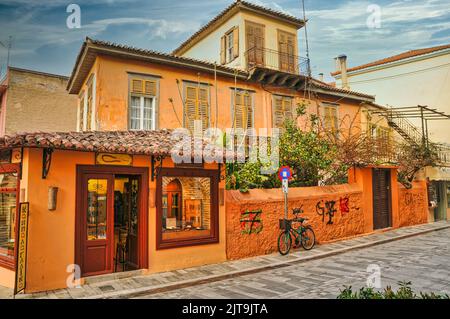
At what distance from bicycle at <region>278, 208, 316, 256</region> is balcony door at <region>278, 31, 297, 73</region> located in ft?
29.1

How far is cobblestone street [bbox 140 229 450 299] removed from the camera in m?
7.53

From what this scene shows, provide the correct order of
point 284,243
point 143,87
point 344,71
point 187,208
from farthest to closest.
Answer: point 344,71 → point 143,87 → point 284,243 → point 187,208

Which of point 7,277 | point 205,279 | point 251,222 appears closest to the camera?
point 7,277

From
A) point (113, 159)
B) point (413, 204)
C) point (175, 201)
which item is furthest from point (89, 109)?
point (413, 204)

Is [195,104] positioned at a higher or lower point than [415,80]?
lower

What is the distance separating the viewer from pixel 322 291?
746cm

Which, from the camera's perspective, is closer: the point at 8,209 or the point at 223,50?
the point at 8,209

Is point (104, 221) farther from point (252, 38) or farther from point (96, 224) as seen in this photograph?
point (252, 38)

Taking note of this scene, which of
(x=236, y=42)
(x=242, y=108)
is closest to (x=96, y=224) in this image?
(x=242, y=108)

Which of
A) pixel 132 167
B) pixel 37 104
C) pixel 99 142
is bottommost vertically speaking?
pixel 132 167

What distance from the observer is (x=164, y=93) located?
14133 millimetres

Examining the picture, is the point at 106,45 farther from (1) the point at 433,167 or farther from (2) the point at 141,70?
(1) the point at 433,167

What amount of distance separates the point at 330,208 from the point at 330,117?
775 centimetres
